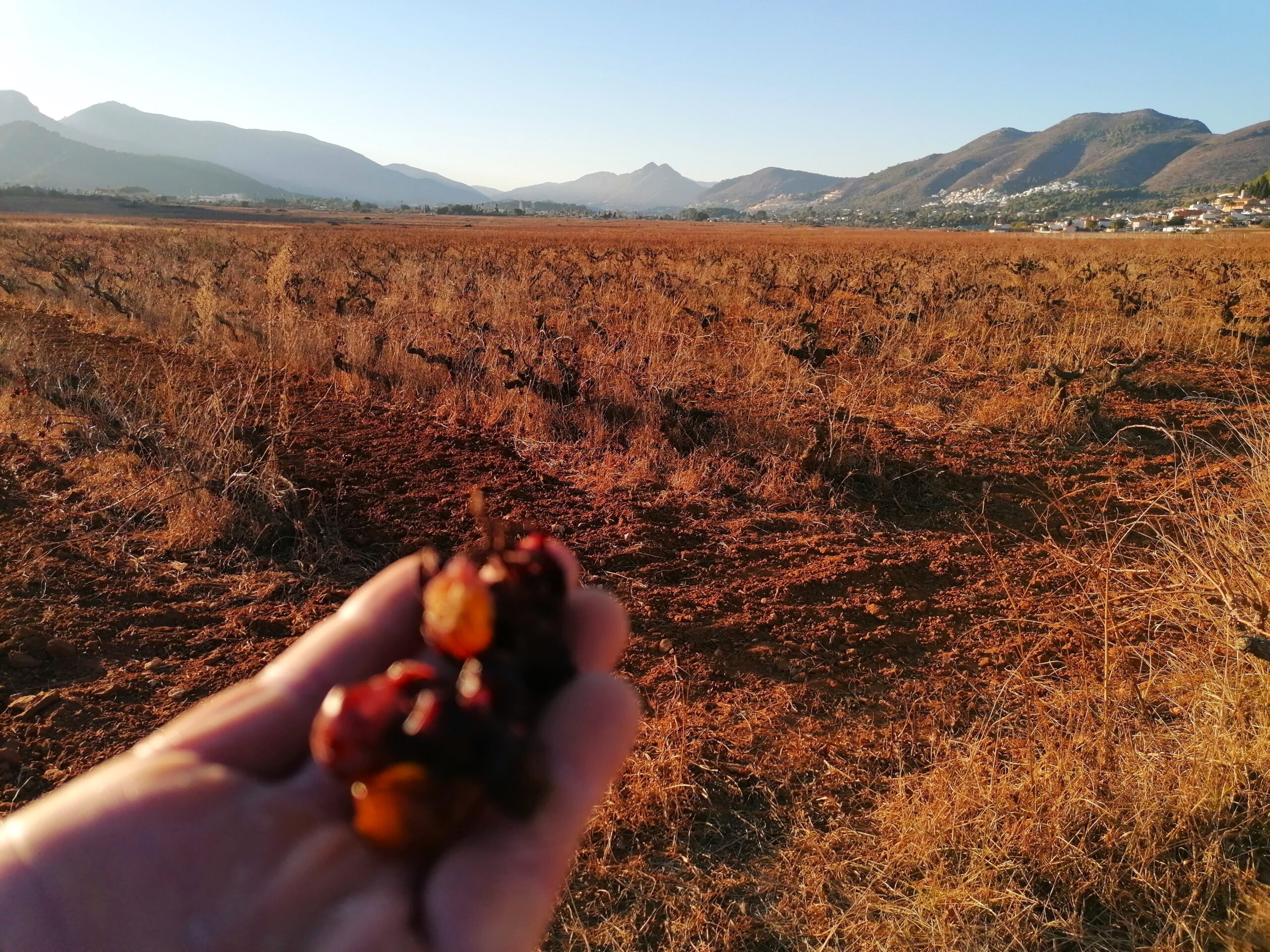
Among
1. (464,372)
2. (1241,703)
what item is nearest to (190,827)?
(1241,703)

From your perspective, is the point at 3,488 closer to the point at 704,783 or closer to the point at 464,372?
the point at 464,372

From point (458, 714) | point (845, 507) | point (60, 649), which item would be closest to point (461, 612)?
point (458, 714)

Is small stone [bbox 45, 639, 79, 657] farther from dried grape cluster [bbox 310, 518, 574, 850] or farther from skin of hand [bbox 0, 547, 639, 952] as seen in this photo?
dried grape cluster [bbox 310, 518, 574, 850]

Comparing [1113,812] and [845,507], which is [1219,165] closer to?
[845,507]

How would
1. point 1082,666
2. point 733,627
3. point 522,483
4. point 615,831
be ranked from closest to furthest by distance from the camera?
1. point 615,831
2. point 1082,666
3. point 733,627
4. point 522,483

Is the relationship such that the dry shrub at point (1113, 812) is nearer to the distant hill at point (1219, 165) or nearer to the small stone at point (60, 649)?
the small stone at point (60, 649)
